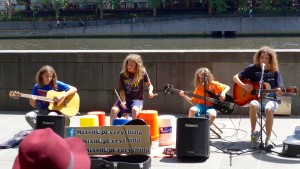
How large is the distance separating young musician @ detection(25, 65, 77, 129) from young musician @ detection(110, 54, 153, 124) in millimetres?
757

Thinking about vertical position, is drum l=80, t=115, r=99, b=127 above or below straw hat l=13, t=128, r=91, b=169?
below

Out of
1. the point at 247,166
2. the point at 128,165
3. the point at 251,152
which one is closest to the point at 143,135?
the point at 128,165

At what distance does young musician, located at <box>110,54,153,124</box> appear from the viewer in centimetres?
799

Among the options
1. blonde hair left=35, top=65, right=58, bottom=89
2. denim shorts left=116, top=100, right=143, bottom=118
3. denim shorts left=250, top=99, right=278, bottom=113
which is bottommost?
denim shorts left=116, top=100, right=143, bottom=118

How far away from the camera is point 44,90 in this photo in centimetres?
796

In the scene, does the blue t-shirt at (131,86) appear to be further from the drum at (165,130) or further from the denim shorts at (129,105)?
the drum at (165,130)

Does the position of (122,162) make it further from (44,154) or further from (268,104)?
(44,154)

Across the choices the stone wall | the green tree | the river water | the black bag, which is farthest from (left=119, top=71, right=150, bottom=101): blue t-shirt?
the green tree

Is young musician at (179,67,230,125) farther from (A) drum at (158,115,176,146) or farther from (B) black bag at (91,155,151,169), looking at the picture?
(B) black bag at (91,155,151,169)

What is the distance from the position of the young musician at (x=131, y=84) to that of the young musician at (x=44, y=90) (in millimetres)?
757

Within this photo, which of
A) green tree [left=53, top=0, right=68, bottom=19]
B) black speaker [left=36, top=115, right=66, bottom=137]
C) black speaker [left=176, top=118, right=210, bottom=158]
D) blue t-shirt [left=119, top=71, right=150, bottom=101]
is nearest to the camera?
black speaker [left=176, top=118, right=210, bottom=158]

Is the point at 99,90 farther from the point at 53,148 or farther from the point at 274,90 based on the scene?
the point at 53,148

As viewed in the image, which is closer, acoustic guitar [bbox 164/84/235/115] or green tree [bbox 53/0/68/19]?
acoustic guitar [bbox 164/84/235/115]

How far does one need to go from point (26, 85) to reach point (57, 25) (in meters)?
56.3
